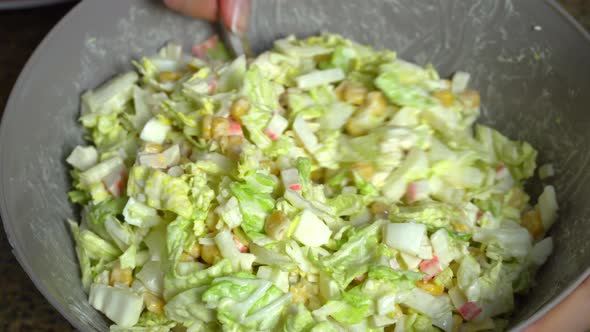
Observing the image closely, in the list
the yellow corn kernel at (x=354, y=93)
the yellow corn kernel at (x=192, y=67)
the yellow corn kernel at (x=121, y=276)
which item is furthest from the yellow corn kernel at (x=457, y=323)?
the yellow corn kernel at (x=192, y=67)

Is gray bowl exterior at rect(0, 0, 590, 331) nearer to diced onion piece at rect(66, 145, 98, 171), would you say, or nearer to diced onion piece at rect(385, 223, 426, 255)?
diced onion piece at rect(66, 145, 98, 171)

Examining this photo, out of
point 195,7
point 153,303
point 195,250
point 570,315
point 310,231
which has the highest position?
point 195,7

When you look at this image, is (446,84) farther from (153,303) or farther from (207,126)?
(153,303)

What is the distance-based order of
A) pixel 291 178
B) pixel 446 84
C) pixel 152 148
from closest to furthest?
pixel 291 178
pixel 152 148
pixel 446 84

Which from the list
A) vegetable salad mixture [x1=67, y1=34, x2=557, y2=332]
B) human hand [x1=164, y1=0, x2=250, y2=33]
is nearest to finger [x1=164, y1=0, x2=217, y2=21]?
human hand [x1=164, y1=0, x2=250, y2=33]

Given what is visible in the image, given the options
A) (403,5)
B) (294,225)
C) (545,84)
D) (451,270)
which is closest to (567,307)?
(451,270)

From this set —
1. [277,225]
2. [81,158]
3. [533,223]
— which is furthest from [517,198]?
[81,158]

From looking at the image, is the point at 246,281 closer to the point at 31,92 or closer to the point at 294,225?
the point at 294,225

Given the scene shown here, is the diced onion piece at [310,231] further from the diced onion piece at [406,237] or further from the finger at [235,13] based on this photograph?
the finger at [235,13]
